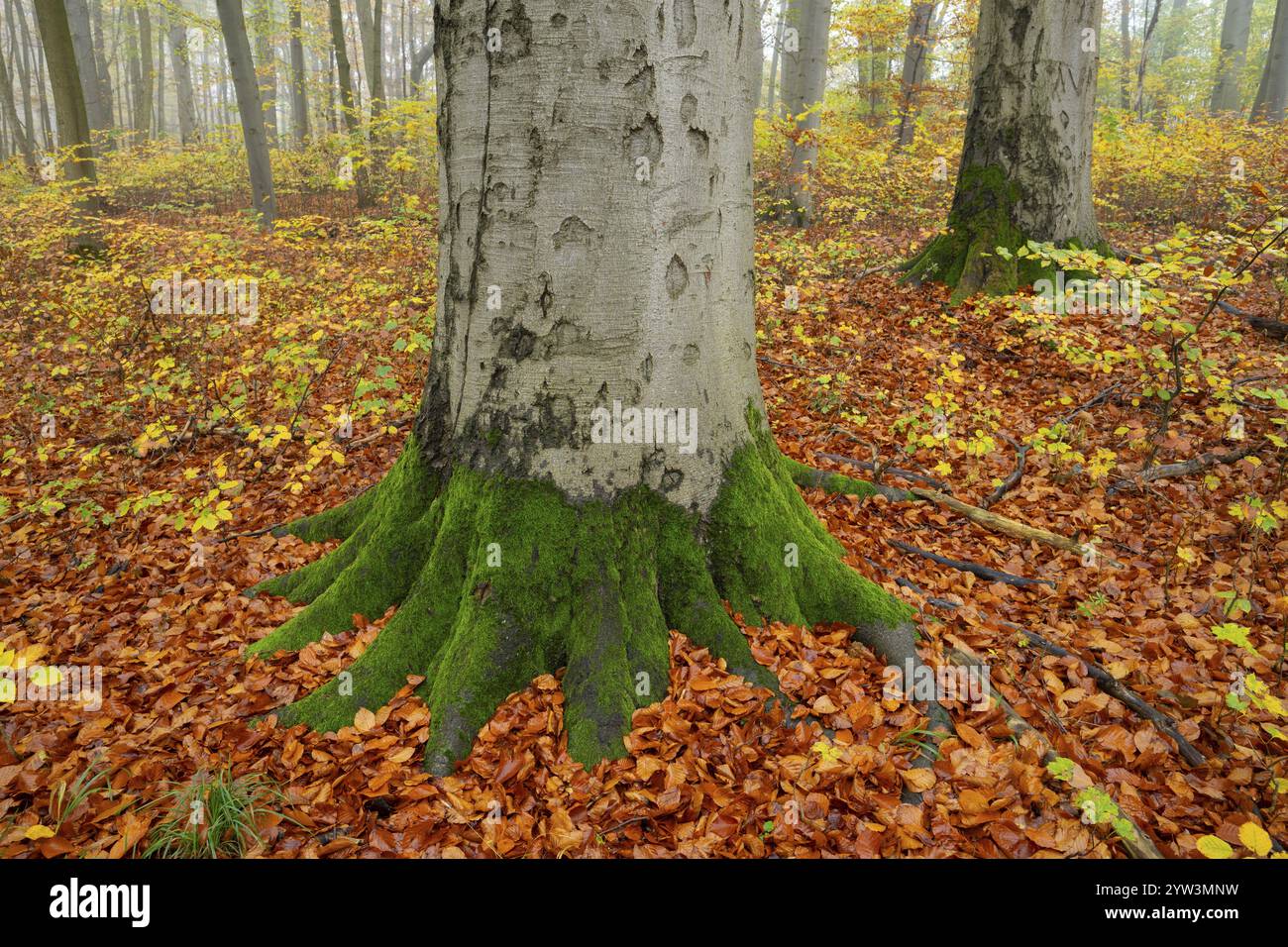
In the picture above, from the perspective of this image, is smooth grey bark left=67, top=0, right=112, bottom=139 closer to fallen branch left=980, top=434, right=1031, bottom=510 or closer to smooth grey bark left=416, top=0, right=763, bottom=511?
smooth grey bark left=416, top=0, right=763, bottom=511

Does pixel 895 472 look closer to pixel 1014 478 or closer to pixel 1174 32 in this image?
pixel 1014 478

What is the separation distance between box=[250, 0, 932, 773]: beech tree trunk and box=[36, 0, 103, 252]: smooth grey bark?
449 inches

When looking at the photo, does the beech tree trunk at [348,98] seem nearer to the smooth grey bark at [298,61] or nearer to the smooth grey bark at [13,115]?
the smooth grey bark at [298,61]

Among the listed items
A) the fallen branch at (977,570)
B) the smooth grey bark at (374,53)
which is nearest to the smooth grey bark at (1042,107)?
the fallen branch at (977,570)

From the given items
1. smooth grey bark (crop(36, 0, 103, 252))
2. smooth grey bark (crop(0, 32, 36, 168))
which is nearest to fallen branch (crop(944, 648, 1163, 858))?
smooth grey bark (crop(36, 0, 103, 252))

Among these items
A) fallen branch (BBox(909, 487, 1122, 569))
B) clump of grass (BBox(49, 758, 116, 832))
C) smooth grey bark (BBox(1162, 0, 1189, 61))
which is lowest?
clump of grass (BBox(49, 758, 116, 832))

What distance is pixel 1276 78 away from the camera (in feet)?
49.6

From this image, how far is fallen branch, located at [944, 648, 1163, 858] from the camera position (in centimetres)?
207

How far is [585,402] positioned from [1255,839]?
255 centimetres

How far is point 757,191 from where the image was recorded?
14.4 m

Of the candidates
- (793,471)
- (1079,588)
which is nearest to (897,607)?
(1079,588)

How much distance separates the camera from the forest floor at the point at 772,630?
226cm

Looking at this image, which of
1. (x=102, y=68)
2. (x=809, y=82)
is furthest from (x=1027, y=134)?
(x=102, y=68)
